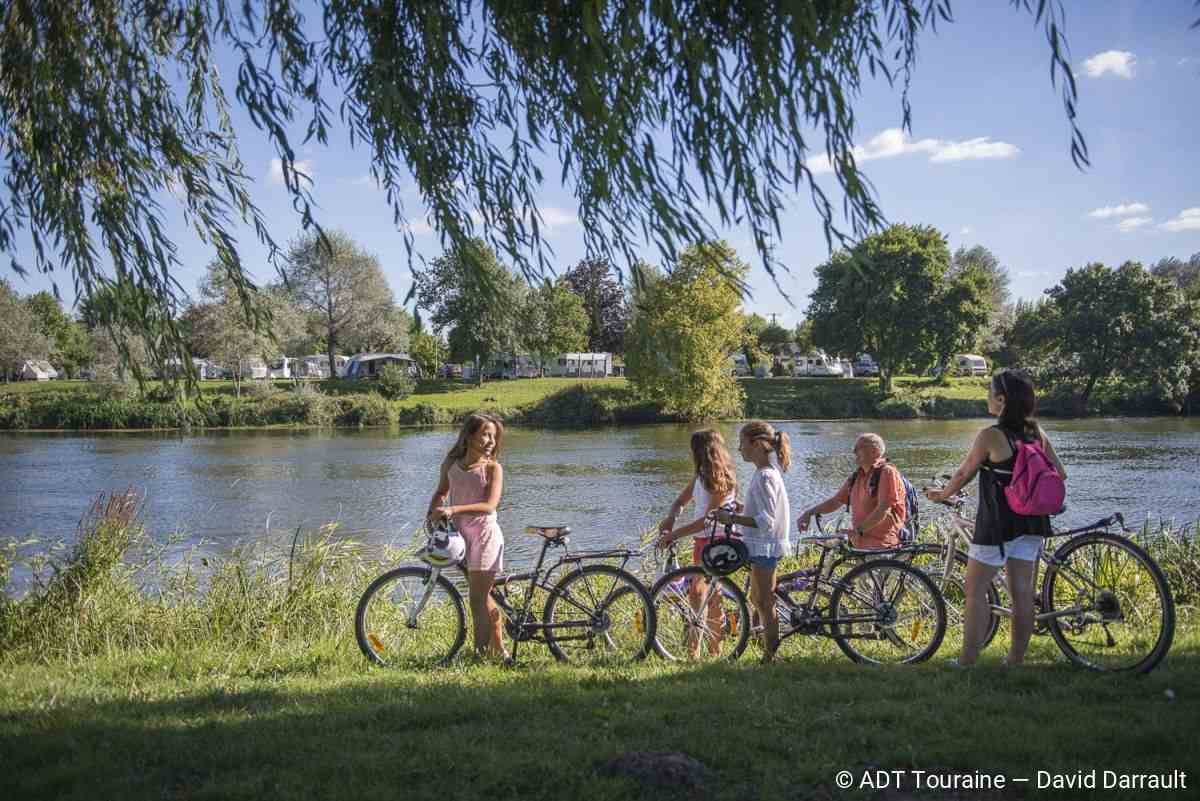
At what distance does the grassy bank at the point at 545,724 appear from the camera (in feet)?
11.9

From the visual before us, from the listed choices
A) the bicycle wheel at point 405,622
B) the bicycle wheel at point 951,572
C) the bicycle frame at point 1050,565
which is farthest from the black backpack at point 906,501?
the bicycle wheel at point 405,622

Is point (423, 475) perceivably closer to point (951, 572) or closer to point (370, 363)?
point (951, 572)

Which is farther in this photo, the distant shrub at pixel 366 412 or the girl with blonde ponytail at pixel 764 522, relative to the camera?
the distant shrub at pixel 366 412

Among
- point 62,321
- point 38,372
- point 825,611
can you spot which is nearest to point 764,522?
point 825,611

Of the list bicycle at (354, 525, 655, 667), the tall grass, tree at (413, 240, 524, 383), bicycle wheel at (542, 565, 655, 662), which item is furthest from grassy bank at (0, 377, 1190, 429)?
tree at (413, 240, 524, 383)

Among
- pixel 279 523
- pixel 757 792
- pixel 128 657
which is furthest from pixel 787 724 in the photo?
pixel 279 523

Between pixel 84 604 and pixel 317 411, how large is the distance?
42387 mm

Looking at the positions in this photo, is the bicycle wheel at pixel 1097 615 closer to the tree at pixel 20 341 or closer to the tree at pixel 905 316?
the tree at pixel 20 341

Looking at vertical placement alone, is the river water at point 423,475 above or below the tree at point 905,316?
below

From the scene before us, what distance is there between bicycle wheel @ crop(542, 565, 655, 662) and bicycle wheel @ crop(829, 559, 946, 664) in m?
1.22

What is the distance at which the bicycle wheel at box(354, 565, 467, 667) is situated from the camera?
619 cm

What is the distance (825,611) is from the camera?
19.6 ft

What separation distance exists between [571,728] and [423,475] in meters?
24.2

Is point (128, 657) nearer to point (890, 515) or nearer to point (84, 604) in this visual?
point (84, 604)
